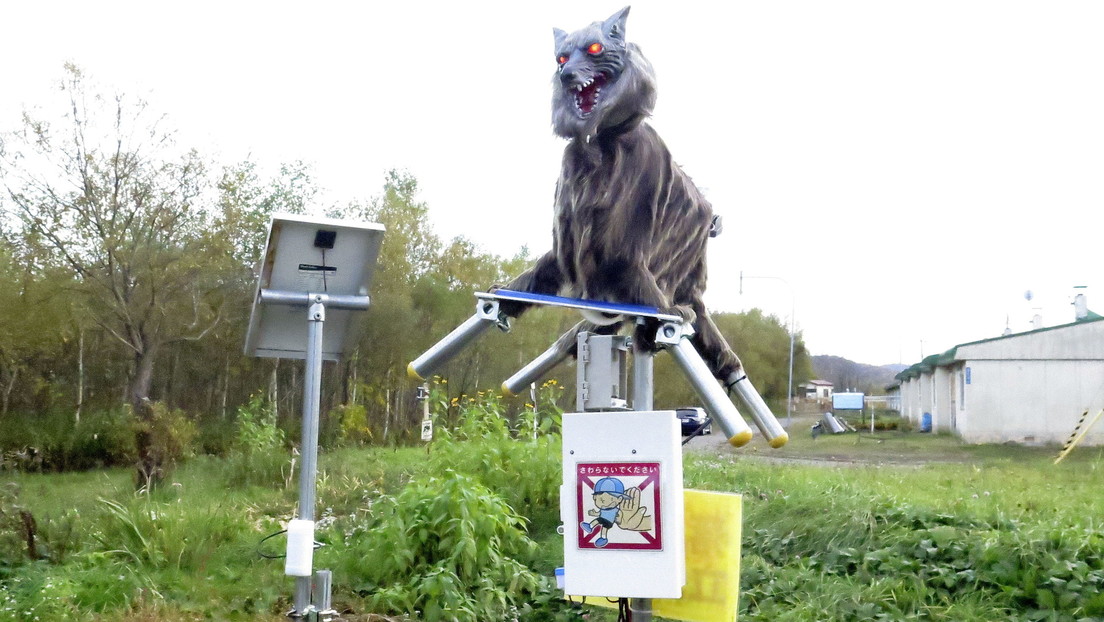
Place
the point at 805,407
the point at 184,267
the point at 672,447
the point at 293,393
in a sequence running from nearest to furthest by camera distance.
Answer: the point at 672,447 → the point at 184,267 → the point at 293,393 → the point at 805,407

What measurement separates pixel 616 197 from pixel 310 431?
1.61m

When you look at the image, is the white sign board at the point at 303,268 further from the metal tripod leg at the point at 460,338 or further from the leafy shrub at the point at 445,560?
the leafy shrub at the point at 445,560

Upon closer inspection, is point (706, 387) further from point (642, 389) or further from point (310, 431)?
point (310, 431)

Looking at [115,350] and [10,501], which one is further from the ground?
[115,350]

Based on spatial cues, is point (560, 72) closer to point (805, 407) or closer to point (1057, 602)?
point (1057, 602)

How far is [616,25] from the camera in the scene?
3146mm

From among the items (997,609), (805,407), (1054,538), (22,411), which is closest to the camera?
(997,609)

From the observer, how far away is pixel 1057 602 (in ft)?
15.6

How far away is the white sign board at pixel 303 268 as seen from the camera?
396 centimetres

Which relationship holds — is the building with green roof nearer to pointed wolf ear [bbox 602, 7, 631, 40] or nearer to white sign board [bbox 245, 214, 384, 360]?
white sign board [bbox 245, 214, 384, 360]

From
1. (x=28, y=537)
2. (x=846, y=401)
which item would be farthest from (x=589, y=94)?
(x=846, y=401)

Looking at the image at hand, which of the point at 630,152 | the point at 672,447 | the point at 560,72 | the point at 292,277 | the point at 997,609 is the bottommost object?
the point at 997,609

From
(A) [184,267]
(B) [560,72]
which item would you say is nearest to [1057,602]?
(B) [560,72]

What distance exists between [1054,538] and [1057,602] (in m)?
0.50
